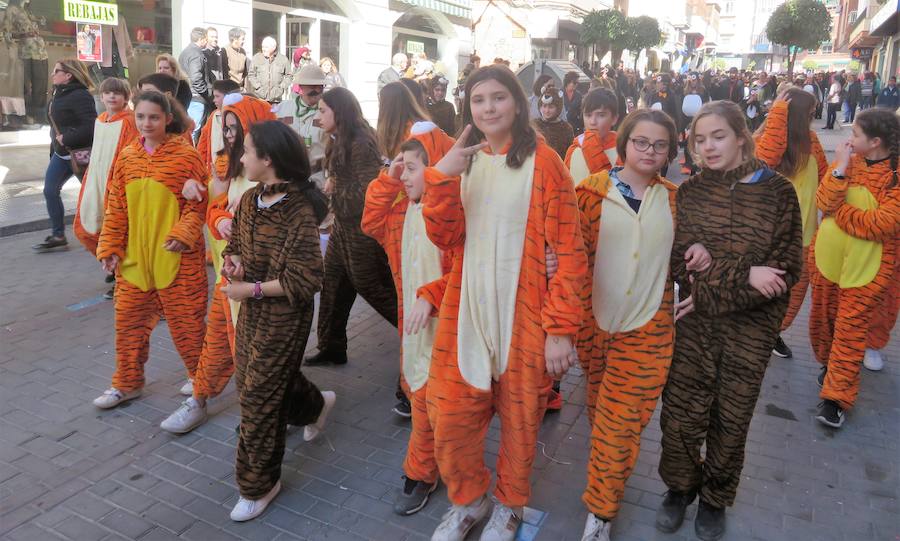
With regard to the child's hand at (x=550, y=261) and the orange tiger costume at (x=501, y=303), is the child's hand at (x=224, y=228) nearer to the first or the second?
the orange tiger costume at (x=501, y=303)

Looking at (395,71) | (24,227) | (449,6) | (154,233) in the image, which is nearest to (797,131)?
(154,233)

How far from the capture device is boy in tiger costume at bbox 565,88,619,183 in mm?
4609

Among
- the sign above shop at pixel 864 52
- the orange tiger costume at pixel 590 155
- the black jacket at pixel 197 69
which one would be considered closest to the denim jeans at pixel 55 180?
the black jacket at pixel 197 69

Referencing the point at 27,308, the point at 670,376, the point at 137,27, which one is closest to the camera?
the point at 670,376

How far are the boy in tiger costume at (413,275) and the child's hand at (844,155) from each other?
2.22 meters

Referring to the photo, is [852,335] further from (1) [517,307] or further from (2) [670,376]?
(1) [517,307]

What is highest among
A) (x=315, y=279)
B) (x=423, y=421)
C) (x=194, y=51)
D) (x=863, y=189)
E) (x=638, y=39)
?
(x=638, y=39)

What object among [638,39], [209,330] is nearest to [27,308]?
[209,330]

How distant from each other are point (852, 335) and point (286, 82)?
9533mm

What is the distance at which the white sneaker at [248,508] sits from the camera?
3.16 meters

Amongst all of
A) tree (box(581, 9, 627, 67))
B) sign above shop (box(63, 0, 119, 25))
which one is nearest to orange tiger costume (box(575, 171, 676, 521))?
sign above shop (box(63, 0, 119, 25))

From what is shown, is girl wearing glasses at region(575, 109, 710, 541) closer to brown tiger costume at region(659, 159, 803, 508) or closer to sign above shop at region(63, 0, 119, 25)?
brown tiger costume at region(659, 159, 803, 508)

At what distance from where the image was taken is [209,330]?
3873 mm

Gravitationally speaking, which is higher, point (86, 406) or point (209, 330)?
point (209, 330)
